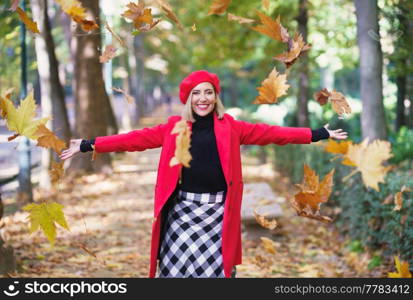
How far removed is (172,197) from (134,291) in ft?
2.17

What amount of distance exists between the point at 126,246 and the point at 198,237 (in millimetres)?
4564

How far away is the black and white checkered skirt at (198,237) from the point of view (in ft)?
13.9

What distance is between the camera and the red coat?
426cm

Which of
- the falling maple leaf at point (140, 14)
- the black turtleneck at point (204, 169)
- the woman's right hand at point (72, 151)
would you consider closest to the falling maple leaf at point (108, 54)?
the falling maple leaf at point (140, 14)

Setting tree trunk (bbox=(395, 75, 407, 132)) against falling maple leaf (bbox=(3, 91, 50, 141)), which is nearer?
falling maple leaf (bbox=(3, 91, 50, 141))

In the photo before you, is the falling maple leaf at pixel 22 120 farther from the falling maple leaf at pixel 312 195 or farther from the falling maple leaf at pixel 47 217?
the falling maple leaf at pixel 312 195

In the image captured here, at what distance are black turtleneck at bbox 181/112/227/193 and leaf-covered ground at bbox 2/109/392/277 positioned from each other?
2.73 feet

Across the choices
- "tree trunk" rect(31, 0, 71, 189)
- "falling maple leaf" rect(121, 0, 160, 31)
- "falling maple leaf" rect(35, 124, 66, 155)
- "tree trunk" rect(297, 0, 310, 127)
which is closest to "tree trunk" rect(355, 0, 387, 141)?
"falling maple leaf" rect(121, 0, 160, 31)

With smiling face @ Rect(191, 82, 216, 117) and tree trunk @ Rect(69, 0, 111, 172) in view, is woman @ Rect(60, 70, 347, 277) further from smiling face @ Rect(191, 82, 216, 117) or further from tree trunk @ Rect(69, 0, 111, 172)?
tree trunk @ Rect(69, 0, 111, 172)

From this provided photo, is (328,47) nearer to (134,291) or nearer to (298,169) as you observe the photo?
(298,169)

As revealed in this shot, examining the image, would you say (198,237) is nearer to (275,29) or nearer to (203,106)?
(203,106)

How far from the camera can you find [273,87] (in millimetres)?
4582

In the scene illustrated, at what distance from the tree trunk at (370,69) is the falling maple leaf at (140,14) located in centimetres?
431

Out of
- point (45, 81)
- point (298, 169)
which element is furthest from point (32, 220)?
point (298, 169)
